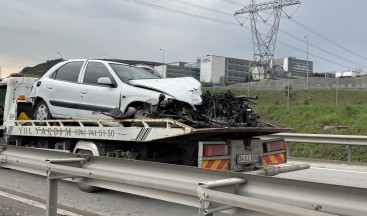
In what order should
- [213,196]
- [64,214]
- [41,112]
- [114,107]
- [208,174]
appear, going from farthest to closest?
[41,112], [114,107], [64,214], [208,174], [213,196]

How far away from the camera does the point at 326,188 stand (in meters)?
3.14

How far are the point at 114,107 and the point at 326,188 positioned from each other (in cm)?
513

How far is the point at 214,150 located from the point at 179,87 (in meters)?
1.20

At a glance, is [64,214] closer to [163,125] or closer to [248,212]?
[163,125]

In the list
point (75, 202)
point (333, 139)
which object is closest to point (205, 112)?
point (75, 202)

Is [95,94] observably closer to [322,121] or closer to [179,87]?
[179,87]

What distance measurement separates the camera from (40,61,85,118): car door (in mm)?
8680

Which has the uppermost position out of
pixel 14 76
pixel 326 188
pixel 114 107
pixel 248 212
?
pixel 14 76

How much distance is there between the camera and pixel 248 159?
7281 mm

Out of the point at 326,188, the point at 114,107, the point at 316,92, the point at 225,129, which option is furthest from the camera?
the point at 316,92

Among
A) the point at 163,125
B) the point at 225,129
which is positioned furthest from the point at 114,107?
the point at 225,129

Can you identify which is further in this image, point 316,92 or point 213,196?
point 316,92

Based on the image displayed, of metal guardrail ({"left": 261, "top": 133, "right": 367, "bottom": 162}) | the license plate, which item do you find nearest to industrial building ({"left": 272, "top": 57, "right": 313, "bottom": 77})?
metal guardrail ({"left": 261, "top": 133, "right": 367, "bottom": 162})

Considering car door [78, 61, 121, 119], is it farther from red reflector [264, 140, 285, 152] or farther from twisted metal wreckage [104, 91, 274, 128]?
red reflector [264, 140, 285, 152]
